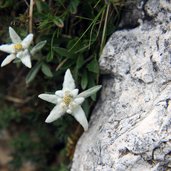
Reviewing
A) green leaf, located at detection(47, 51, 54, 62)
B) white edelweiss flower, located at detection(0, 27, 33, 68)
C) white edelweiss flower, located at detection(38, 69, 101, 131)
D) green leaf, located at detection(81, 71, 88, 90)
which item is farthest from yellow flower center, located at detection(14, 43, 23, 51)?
green leaf, located at detection(81, 71, 88, 90)

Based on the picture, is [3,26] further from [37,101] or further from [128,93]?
[128,93]

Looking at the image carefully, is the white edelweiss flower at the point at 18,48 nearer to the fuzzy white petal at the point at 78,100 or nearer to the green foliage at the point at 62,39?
the green foliage at the point at 62,39

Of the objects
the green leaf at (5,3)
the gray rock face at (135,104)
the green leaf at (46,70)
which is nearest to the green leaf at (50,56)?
the green leaf at (46,70)

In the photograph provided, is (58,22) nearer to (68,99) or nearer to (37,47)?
(37,47)

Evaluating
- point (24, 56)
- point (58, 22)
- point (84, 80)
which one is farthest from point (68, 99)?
point (58, 22)

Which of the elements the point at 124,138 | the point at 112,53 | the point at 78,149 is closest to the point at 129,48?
the point at 112,53

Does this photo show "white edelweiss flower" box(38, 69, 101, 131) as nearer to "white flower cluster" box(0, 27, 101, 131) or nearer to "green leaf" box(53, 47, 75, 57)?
"white flower cluster" box(0, 27, 101, 131)
